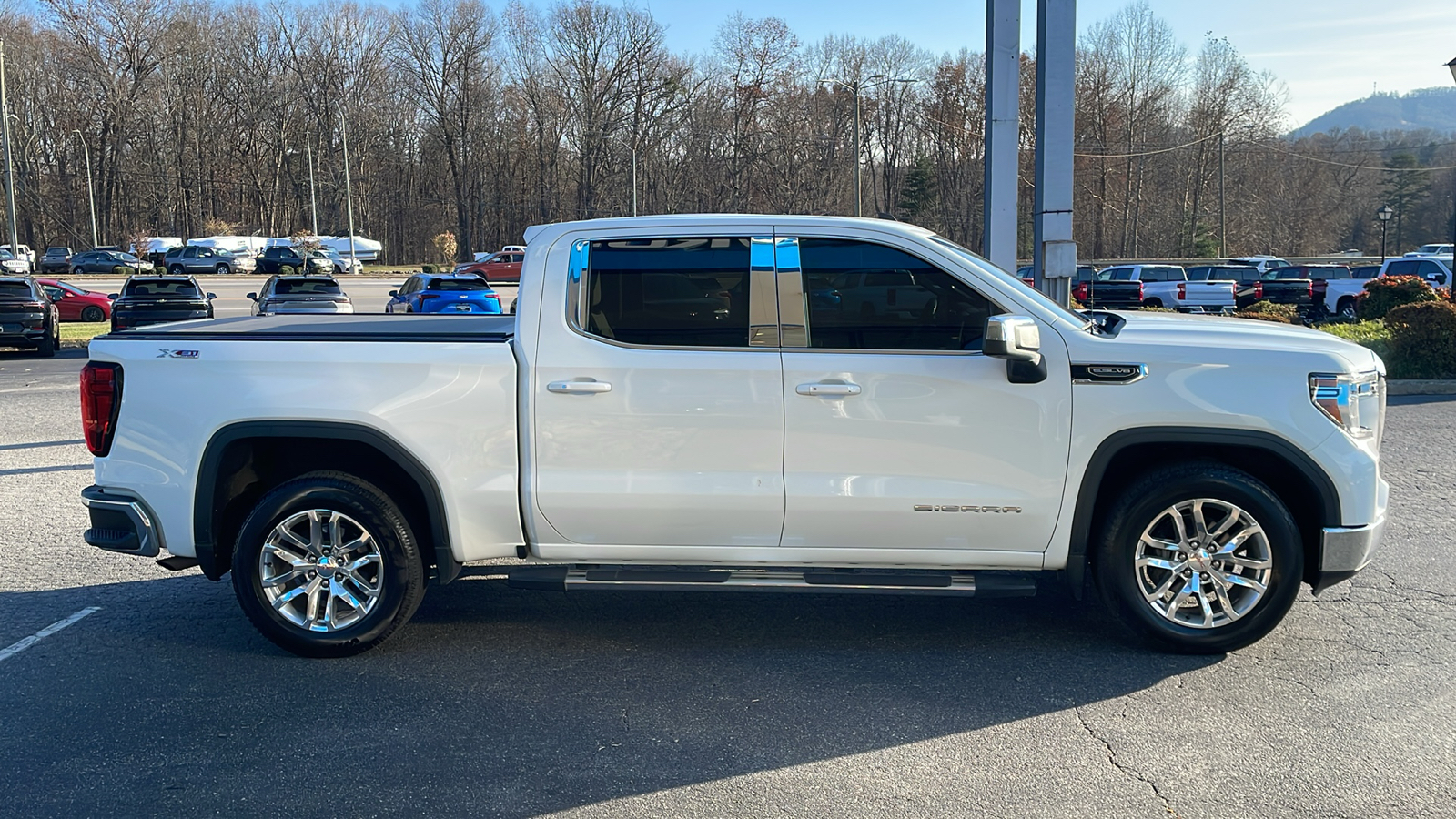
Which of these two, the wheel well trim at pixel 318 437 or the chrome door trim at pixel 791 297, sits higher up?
the chrome door trim at pixel 791 297

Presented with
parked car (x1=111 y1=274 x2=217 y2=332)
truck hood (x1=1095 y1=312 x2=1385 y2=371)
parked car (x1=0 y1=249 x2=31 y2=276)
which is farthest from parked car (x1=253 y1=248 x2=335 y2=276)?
truck hood (x1=1095 y1=312 x2=1385 y2=371)

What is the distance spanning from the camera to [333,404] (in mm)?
4828

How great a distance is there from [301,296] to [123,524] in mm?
17717

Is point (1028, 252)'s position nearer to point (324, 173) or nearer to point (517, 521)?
point (324, 173)

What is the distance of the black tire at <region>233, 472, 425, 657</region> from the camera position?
4891mm

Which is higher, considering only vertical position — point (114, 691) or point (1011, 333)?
point (1011, 333)

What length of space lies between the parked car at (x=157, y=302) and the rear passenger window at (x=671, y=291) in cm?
1930

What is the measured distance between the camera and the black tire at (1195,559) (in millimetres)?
4715

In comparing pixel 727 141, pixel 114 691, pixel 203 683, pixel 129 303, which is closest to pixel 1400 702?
pixel 203 683

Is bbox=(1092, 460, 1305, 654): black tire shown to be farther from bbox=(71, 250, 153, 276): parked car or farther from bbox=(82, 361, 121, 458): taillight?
bbox=(71, 250, 153, 276): parked car

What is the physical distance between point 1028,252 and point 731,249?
6364 centimetres

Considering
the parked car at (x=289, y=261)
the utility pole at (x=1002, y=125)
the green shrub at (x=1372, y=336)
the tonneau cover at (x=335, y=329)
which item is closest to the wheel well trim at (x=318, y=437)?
the tonneau cover at (x=335, y=329)

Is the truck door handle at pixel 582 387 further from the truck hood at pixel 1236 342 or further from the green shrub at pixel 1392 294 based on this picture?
the green shrub at pixel 1392 294

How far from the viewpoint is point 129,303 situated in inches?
882
